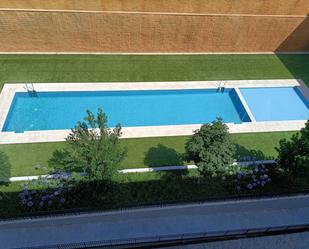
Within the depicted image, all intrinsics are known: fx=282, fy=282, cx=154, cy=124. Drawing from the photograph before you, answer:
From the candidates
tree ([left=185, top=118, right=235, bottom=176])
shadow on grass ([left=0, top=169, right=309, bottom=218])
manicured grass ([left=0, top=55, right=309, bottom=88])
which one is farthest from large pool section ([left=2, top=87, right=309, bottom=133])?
tree ([left=185, top=118, right=235, bottom=176])

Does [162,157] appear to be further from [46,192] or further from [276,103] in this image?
[276,103]

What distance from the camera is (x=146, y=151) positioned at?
45.1 feet

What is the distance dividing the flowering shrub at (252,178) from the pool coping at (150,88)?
291cm

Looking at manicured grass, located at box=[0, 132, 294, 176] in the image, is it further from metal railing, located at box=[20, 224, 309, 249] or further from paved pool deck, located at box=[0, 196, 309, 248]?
metal railing, located at box=[20, 224, 309, 249]

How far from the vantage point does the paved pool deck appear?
9.84 metres

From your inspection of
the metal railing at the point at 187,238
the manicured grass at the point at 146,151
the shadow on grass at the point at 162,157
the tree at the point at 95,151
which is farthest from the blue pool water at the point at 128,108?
the metal railing at the point at 187,238

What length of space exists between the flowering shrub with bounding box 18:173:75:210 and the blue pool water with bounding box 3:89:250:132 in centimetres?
422

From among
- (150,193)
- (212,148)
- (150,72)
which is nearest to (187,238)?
(150,193)

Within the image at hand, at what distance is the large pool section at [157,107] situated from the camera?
15781 mm

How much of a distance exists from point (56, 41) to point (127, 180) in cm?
1064

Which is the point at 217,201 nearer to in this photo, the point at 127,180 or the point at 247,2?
the point at 127,180

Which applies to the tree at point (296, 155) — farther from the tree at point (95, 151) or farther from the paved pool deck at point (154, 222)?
the tree at point (95, 151)

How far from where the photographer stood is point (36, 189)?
1160 centimetres

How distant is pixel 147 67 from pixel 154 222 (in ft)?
35.7
